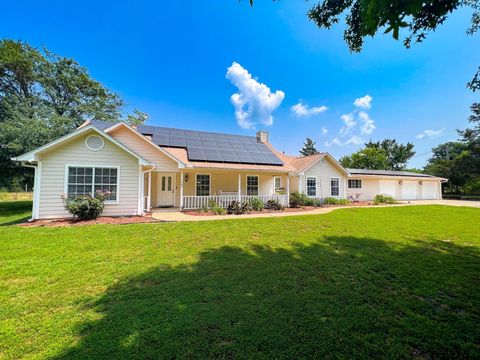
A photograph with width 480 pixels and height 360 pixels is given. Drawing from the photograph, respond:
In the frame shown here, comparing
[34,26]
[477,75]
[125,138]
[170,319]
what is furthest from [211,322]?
[34,26]

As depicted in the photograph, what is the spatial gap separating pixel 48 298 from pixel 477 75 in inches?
320

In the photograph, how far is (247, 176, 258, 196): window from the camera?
15.8m

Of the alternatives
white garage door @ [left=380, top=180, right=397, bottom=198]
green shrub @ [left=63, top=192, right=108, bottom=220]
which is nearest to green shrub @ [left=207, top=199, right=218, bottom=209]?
green shrub @ [left=63, top=192, right=108, bottom=220]

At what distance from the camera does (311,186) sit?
18.3 meters

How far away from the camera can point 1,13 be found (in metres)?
13.8

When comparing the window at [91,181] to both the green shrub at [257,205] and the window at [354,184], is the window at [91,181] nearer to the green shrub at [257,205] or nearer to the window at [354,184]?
the green shrub at [257,205]

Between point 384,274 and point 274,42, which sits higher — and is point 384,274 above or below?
below

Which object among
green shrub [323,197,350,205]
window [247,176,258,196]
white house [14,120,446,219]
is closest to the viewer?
white house [14,120,446,219]

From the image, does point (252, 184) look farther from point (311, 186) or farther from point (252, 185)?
point (311, 186)

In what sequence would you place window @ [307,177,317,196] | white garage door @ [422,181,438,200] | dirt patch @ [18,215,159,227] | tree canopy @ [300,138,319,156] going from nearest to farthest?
dirt patch @ [18,215,159,227]
window @ [307,177,317,196]
white garage door @ [422,181,438,200]
tree canopy @ [300,138,319,156]

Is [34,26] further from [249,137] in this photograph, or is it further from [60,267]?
[60,267]

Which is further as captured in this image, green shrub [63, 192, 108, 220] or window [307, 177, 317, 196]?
window [307, 177, 317, 196]

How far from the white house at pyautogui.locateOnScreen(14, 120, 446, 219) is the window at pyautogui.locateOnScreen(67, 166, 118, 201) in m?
0.04

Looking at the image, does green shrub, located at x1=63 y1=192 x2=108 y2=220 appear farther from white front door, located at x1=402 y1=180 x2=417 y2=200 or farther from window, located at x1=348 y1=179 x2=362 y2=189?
white front door, located at x1=402 y1=180 x2=417 y2=200
